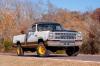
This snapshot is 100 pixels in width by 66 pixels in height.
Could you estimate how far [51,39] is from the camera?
62.4 feet

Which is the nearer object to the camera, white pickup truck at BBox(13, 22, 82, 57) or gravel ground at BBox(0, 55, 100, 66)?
gravel ground at BBox(0, 55, 100, 66)

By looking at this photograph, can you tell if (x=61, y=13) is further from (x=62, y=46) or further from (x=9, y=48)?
(x=62, y=46)

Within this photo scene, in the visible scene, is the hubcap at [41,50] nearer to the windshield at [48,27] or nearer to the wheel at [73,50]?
the windshield at [48,27]

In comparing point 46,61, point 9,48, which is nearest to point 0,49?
point 9,48

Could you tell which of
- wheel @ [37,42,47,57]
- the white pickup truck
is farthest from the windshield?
wheel @ [37,42,47,57]

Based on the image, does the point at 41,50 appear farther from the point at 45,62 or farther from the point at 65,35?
the point at 45,62

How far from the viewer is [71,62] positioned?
13180 millimetres

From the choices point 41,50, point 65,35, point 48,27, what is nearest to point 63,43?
point 65,35

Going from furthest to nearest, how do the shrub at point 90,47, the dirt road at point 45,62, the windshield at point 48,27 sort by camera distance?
the shrub at point 90,47 < the windshield at point 48,27 < the dirt road at point 45,62

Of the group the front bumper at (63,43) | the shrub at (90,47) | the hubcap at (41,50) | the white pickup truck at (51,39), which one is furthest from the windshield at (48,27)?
the shrub at (90,47)

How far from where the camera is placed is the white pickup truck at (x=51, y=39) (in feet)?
62.5

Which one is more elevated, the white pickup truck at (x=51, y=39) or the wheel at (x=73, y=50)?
the white pickup truck at (x=51, y=39)

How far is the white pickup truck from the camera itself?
19047 millimetres

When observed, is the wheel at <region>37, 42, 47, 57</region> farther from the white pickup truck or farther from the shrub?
the shrub
